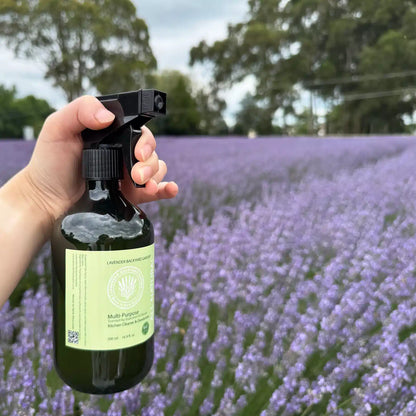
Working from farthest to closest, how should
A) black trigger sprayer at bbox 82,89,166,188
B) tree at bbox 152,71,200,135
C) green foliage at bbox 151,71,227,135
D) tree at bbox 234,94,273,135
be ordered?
tree at bbox 152,71,200,135, tree at bbox 234,94,273,135, green foliage at bbox 151,71,227,135, black trigger sprayer at bbox 82,89,166,188

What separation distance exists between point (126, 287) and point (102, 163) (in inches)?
9.9

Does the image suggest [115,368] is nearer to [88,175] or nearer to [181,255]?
[88,175]

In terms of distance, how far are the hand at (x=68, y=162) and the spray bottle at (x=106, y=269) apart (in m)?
0.03

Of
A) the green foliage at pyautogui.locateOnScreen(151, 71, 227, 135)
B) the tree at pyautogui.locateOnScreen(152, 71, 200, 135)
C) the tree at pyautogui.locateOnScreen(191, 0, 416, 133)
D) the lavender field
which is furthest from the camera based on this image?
the tree at pyautogui.locateOnScreen(152, 71, 200, 135)

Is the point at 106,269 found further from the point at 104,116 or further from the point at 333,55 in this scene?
the point at 333,55

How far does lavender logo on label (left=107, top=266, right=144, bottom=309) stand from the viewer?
819mm

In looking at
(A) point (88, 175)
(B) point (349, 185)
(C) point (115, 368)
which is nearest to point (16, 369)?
(C) point (115, 368)

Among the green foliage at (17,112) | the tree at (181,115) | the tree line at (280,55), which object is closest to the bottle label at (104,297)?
the tree line at (280,55)

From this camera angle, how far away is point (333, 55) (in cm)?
1071

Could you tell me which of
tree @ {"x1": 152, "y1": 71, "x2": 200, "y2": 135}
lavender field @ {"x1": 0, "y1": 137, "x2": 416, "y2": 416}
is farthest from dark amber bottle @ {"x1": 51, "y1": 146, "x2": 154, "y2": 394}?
tree @ {"x1": 152, "y1": 71, "x2": 200, "y2": 135}

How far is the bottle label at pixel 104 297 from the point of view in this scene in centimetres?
81

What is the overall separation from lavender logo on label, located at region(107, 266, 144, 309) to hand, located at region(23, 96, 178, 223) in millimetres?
181

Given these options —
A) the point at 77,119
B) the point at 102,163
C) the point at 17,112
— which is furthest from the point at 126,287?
the point at 17,112

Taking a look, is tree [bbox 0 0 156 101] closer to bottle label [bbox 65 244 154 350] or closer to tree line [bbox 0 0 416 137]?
tree line [bbox 0 0 416 137]
